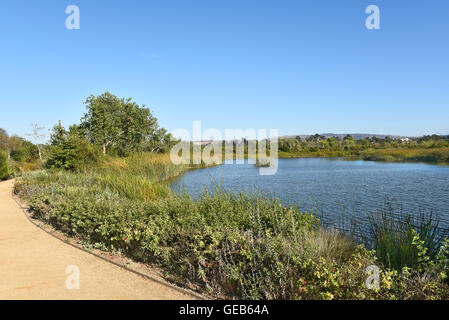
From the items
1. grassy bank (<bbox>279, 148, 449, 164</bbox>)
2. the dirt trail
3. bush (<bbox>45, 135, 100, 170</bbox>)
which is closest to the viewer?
the dirt trail

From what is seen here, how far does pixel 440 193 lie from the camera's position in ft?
38.2

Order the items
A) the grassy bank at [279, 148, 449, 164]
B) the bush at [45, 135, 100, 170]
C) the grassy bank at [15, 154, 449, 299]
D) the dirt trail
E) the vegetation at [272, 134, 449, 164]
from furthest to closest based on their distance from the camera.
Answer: the vegetation at [272, 134, 449, 164] → the grassy bank at [279, 148, 449, 164] → the bush at [45, 135, 100, 170] → the dirt trail → the grassy bank at [15, 154, 449, 299]

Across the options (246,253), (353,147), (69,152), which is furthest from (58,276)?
(353,147)

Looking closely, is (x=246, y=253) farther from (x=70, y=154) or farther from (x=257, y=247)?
(x=70, y=154)

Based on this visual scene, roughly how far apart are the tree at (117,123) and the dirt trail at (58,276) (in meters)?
16.6

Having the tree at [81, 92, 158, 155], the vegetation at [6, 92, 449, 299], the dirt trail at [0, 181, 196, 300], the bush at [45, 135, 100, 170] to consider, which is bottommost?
the dirt trail at [0, 181, 196, 300]

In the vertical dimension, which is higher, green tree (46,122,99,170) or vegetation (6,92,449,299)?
green tree (46,122,99,170)

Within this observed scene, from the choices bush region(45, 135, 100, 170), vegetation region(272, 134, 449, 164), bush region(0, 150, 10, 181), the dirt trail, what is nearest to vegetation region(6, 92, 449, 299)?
Answer: the dirt trail

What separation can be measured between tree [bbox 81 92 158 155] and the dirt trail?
16629 millimetres

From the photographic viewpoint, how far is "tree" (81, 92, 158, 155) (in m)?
23.0

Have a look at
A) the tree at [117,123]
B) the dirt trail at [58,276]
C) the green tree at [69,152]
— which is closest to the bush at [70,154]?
the green tree at [69,152]

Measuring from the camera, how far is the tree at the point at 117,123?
2297 centimetres

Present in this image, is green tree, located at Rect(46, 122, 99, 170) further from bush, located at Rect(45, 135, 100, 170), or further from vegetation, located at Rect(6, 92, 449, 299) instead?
vegetation, located at Rect(6, 92, 449, 299)

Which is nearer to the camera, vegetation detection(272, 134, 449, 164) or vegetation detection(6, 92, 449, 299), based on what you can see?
vegetation detection(6, 92, 449, 299)
